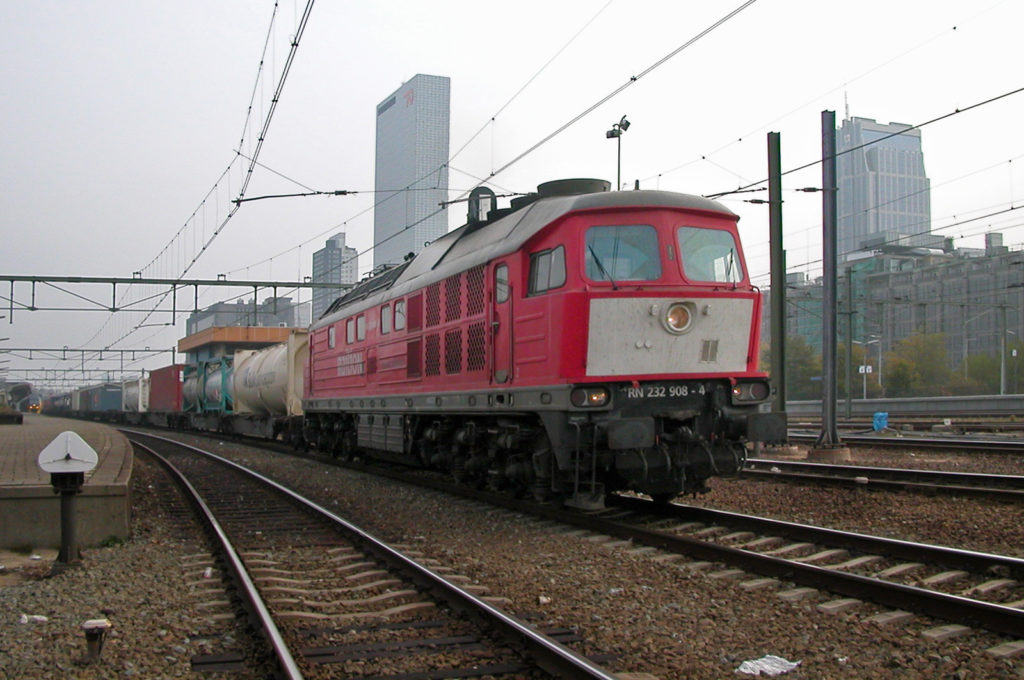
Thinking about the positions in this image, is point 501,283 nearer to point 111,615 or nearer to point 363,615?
point 363,615

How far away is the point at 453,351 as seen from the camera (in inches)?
468

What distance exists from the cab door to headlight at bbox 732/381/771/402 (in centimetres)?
256

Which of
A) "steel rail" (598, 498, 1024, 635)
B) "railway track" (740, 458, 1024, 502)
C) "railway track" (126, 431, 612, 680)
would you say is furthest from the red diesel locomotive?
"railway track" (740, 458, 1024, 502)

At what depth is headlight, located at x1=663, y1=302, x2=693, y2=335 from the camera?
9352 mm

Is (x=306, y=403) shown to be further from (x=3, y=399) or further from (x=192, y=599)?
(x=3, y=399)

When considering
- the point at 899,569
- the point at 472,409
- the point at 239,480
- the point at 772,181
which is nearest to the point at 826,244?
the point at 772,181

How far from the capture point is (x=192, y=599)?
6977mm

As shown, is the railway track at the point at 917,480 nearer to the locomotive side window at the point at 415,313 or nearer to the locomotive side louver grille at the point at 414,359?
the locomotive side louver grille at the point at 414,359

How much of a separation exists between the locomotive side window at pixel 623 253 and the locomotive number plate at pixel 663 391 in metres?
1.17

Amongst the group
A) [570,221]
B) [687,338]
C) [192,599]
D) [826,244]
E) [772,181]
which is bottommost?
[192,599]

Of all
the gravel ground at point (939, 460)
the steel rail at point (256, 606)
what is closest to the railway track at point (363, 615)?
the steel rail at point (256, 606)

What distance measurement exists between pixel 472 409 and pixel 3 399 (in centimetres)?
5314

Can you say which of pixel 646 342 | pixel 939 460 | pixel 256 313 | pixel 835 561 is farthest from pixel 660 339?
pixel 256 313

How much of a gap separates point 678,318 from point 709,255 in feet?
3.21
